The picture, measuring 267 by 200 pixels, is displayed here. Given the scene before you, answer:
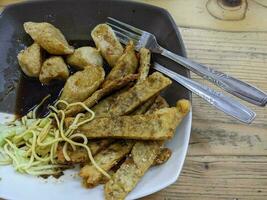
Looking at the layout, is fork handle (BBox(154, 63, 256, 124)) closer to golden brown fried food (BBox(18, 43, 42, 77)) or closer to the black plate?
the black plate

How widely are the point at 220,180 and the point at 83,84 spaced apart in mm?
524

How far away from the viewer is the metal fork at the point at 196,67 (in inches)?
51.9

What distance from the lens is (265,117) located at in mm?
1472

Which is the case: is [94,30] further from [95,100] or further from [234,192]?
[234,192]

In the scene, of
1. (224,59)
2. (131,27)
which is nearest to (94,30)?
(131,27)

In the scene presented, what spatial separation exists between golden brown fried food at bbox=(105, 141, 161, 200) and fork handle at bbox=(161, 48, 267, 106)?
0.90ft

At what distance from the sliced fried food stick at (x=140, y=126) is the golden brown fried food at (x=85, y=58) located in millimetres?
259

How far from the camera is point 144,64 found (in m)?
1.44

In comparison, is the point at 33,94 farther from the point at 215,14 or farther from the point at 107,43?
the point at 215,14

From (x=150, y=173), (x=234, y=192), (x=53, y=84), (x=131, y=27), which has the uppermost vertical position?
(x=131, y=27)

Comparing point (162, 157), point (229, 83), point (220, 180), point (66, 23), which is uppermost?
point (66, 23)

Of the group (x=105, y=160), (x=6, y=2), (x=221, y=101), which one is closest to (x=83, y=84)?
(x=105, y=160)

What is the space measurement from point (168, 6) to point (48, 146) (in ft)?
2.42

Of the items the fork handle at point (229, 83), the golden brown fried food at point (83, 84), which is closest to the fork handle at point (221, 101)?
the fork handle at point (229, 83)
